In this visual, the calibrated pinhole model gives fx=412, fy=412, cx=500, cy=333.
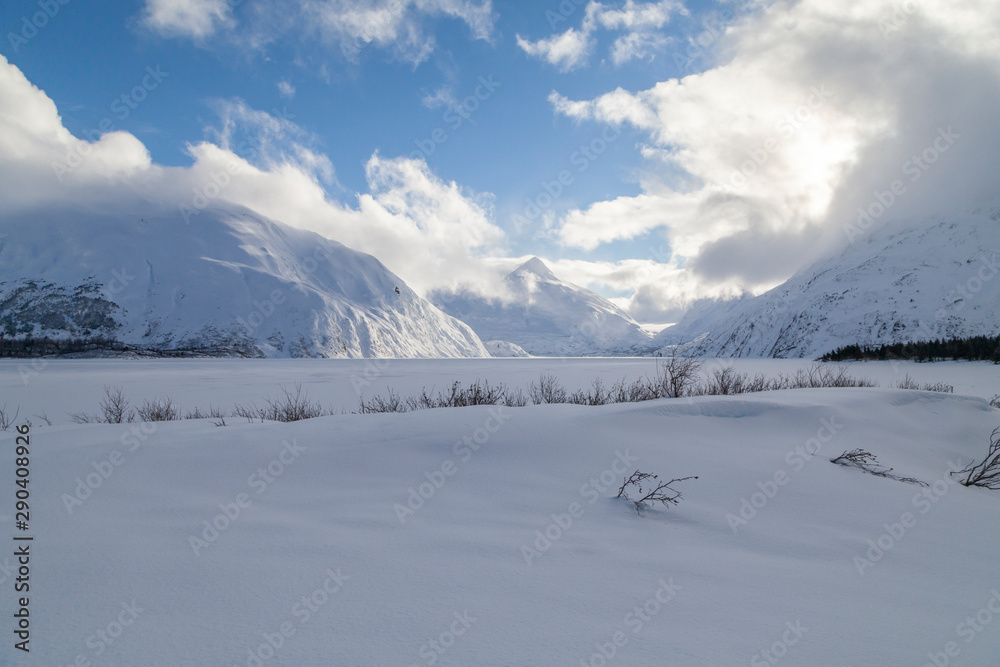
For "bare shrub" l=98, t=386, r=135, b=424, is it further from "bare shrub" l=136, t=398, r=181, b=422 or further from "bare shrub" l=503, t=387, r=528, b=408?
"bare shrub" l=503, t=387, r=528, b=408

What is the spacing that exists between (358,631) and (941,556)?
12.4ft

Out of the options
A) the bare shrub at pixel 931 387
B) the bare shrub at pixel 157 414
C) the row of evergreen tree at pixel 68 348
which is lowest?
the row of evergreen tree at pixel 68 348

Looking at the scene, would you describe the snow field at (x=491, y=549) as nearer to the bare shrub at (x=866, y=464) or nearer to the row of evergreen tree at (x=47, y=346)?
the bare shrub at (x=866, y=464)

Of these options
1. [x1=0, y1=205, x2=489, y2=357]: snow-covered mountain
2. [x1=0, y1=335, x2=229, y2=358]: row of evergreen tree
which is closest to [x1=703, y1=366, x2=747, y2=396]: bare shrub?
[x1=0, y1=335, x2=229, y2=358]: row of evergreen tree

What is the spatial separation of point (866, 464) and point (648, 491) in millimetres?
2780

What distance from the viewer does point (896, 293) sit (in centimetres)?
5859

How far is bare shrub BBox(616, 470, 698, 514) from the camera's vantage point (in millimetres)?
3240

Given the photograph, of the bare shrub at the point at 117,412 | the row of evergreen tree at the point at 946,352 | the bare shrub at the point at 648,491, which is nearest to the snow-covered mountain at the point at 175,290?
the bare shrub at the point at 117,412

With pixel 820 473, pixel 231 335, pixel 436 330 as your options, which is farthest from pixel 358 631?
pixel 436 330

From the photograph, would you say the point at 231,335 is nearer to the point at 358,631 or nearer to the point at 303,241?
the point at 303,241

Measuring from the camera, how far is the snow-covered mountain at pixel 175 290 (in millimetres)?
75875

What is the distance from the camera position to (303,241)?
132125mm

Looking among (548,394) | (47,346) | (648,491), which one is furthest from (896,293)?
(47,346)

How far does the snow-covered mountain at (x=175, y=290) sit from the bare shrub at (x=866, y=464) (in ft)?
275
